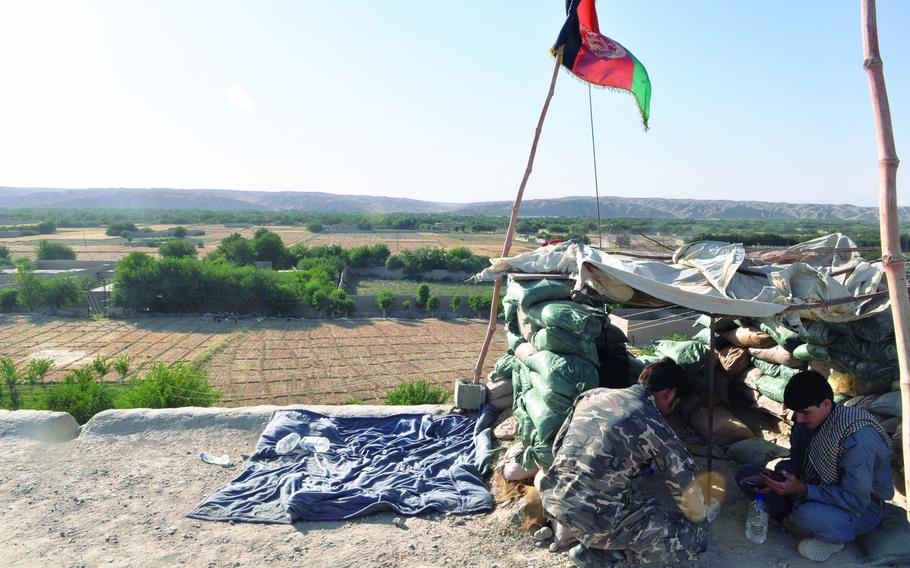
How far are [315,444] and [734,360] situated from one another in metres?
3.55

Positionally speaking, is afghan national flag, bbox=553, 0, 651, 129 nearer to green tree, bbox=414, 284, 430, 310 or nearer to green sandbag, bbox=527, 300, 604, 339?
green sandbag, bbox=527, 300, 604, 339

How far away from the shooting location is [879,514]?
3.44 meters

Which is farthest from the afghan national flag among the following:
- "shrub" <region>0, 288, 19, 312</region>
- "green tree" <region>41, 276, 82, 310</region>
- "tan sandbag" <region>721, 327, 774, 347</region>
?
"shrub" <region>0, 288, 19, 312</region>

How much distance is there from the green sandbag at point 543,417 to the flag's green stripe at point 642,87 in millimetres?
A: 3235

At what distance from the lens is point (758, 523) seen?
3.64 m

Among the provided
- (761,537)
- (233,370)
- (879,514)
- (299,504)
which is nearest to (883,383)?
(879,514)

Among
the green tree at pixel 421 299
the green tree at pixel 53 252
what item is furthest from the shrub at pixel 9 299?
the green tree at pixel 421 299

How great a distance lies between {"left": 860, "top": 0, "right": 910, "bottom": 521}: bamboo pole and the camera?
324cm

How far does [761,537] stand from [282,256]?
51136 millimetres

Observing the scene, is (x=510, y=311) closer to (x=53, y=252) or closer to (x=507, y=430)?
(x=507, y=430)

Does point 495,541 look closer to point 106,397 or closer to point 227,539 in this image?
point 227,539

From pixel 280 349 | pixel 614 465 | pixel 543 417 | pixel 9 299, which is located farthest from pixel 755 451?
pixel 9 299

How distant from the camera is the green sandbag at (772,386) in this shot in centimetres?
465

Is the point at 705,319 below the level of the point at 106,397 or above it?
above
